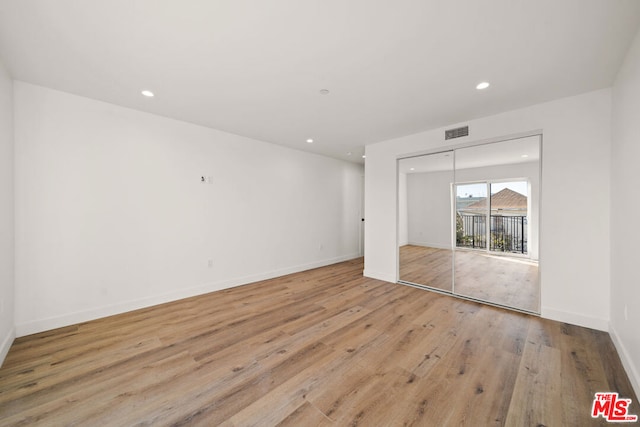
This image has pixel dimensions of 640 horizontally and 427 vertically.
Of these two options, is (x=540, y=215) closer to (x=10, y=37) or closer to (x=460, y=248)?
(x=460, y=248)

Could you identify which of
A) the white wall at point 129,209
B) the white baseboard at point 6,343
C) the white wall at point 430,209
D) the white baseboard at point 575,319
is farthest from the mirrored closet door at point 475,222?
the white baseboard at point 6,343

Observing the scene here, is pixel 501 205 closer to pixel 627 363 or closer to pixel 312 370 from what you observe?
pixel 627 363

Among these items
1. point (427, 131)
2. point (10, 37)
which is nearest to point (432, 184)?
point (427, 131)

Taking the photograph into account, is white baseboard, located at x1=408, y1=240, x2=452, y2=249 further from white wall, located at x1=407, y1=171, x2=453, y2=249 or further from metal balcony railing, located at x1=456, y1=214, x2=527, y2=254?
metal balcony railing, located at x1=456, y1=214, x2=527, y2=254

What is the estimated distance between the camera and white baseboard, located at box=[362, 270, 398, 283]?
4.34 meters

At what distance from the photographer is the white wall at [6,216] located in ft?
6.88

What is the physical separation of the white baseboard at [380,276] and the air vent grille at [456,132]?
2550 mm

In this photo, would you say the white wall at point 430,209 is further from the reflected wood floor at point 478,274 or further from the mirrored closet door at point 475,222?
the reflected wood floor at point 478,274

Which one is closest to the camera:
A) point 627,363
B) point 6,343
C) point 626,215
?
point 627,363

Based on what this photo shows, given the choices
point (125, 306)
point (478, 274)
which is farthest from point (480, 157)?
point (125, 306)

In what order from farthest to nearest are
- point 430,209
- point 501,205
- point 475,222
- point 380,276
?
point 380,276 < point 430,209 < point 475,222 < point 501,205

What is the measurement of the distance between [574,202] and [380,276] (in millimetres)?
Result: 2872

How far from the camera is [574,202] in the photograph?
2.70 m

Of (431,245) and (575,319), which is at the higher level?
(431,245)
